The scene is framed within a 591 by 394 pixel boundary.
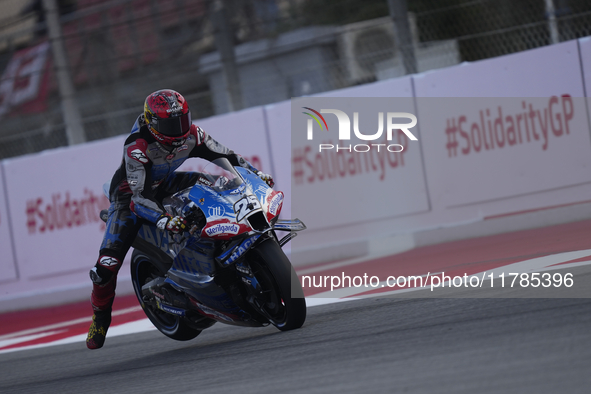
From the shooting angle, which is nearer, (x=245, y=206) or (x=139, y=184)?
(x=245, y=206)

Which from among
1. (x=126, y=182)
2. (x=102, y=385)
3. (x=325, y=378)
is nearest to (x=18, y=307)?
(x=126, y=182)

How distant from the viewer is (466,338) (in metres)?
3.87

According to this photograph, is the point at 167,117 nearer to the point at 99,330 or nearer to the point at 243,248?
the point at 243,248

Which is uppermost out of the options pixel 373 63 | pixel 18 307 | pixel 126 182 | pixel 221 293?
pixel 373 63

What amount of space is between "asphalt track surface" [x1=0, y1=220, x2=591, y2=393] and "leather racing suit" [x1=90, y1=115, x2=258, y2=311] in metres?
0.72

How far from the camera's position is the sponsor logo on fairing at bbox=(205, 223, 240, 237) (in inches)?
188

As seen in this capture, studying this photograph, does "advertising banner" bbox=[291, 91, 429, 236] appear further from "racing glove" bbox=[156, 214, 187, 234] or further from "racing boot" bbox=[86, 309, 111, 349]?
"racing glove" bbox=[156, 214, 187, 234]

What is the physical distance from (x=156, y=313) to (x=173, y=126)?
1657 mm

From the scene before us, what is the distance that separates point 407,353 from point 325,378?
45cm

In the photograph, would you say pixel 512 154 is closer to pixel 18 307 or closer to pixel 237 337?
pixel 237 337

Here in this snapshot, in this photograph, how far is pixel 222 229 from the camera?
4801mm

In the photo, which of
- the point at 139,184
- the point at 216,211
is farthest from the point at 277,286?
the point at 139,184

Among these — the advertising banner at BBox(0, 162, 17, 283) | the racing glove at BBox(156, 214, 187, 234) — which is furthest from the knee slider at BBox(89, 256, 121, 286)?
the advertising banner at BBox(0, 162, 17, 283)

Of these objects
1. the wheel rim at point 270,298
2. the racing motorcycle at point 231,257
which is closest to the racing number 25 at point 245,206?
the racing motorcycle at point 231,257
